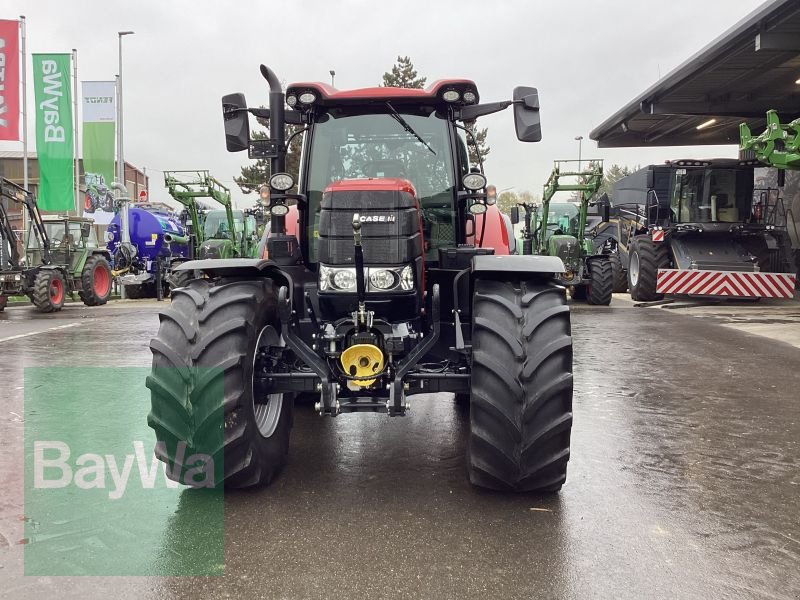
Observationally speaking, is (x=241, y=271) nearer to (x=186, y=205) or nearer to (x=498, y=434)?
(x=498, y=434)

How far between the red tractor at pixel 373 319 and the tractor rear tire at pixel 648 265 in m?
12.2

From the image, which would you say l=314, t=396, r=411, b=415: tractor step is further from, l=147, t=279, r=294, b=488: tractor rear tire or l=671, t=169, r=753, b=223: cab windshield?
l=671, t=169, r=753, b=223: cab windshield

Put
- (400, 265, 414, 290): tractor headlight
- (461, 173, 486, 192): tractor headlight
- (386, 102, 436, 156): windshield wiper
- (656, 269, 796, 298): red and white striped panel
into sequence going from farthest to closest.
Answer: (656, 269, 796, 298): red and white striped panel
(386, 102, 436, 156): windshield wiper
(461, 173, 486, 192): tractor headlight
(400, 265, 414, 290): tractor headlight

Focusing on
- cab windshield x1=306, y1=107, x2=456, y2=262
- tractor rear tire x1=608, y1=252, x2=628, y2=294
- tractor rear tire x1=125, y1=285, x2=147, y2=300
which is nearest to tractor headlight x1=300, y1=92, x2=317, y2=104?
cab windshield x1=306, y1=107, x2=456, y2=262

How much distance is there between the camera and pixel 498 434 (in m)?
3.54

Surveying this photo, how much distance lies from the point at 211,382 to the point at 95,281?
16221 millimetres

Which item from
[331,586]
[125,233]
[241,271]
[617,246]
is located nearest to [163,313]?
[241,271]

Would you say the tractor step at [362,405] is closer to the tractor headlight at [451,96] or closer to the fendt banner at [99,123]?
the tractor headlight at [451,96]

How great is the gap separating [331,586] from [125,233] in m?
21.3

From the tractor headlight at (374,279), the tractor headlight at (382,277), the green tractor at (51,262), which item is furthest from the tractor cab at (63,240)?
the tractor headlight at (382,277)

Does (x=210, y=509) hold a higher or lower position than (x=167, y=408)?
lower

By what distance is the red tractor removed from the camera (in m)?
3.56

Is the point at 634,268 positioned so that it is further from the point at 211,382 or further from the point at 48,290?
the point at 211,382

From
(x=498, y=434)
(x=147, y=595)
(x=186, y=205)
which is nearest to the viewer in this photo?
(x=147, y=595)
